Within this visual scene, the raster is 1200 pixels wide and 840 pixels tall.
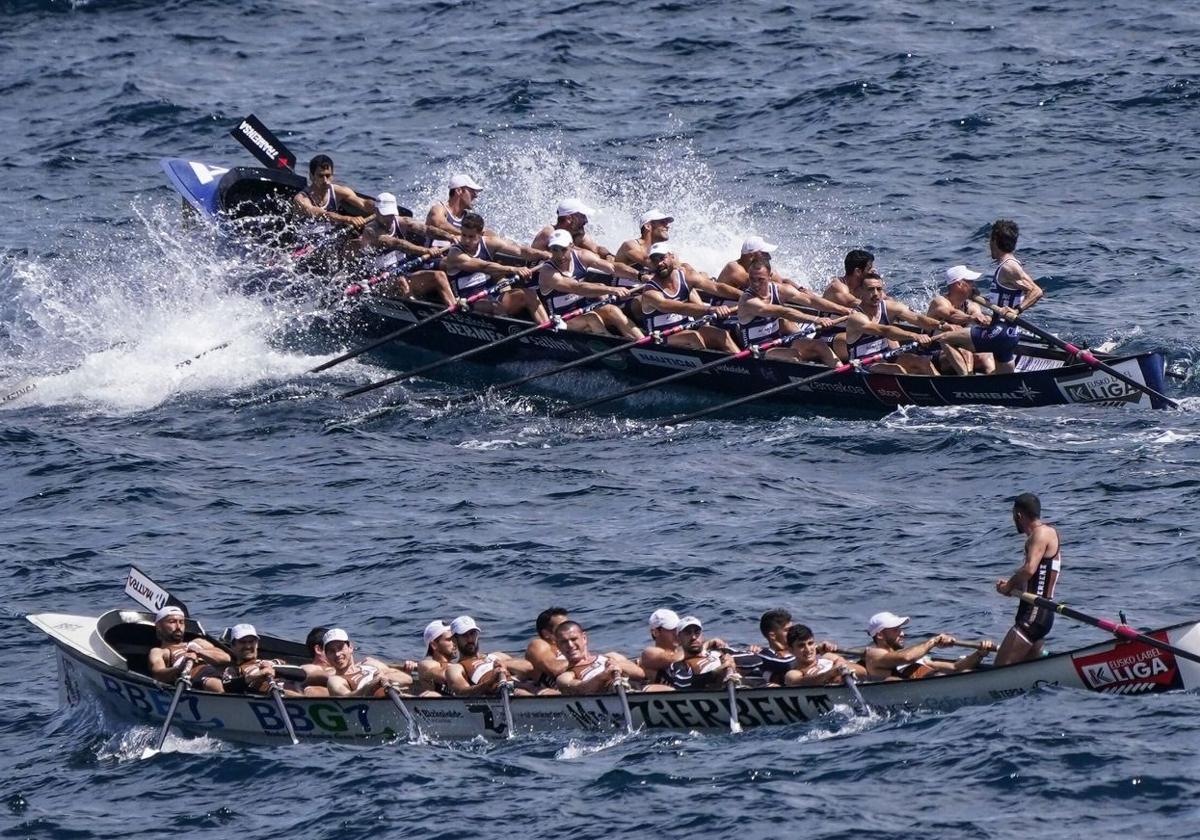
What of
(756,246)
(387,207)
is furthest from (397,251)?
(756,246)

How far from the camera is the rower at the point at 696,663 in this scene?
776 inches

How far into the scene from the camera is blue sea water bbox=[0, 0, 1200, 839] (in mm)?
18359

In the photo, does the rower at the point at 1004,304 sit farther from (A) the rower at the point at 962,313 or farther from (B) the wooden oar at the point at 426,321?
(B) the wooden oar at the point at 426,321

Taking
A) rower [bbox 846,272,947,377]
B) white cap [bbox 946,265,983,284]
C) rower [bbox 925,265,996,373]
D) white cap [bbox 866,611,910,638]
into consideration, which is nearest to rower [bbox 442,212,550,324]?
rower [bbox 846,272,947,377]

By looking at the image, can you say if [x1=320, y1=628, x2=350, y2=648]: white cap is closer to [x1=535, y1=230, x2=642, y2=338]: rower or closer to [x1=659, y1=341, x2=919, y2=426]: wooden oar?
[x1=659, y1=341, x2=919, y2=426]: wooden oar

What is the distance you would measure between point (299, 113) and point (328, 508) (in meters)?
20.1

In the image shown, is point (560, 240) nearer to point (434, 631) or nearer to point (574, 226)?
point (574, 226)

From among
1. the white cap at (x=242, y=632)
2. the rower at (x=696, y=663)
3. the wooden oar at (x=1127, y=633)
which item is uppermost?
the wooden oar at (x=1127, y=633)

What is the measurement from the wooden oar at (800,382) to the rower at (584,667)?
8197 mm

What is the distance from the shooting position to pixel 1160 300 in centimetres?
3106

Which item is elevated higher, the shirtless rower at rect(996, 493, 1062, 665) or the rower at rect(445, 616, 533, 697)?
the shirtless rower at rect(996, 493, 1062, 665)

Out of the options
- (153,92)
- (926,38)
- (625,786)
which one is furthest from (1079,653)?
(153,92)

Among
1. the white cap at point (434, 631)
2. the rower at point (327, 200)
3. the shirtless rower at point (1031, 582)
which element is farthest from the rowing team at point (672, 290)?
the white cap at point (434, 631)

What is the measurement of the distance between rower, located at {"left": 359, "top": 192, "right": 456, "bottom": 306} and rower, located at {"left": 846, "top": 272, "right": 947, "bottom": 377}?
20.8 ft
